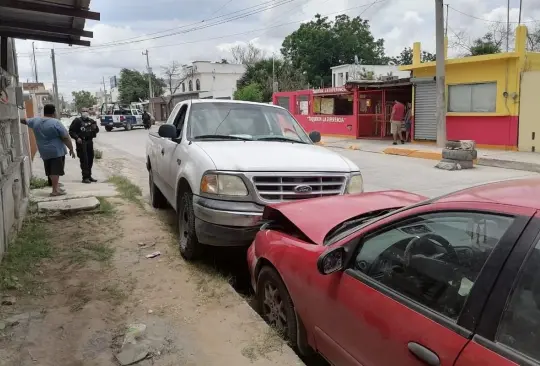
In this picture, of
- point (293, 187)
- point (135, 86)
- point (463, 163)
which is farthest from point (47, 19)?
point (135, 86)

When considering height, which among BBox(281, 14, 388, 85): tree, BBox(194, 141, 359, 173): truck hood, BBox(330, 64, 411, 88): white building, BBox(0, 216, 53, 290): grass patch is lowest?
BBox(0, 216, 53, 290): grass patch

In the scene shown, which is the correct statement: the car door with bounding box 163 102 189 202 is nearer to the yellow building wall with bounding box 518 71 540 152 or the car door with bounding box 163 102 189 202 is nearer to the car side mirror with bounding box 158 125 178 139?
the car side mirror with bounding box 158 125 178 139

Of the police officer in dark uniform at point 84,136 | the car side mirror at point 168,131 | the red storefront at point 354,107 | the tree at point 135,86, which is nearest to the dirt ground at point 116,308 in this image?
the car side mirror at point 168,131

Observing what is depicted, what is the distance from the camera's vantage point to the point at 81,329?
359cm

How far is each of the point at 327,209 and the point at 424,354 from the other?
1869mm

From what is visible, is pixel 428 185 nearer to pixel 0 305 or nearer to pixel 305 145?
pixel 305 145

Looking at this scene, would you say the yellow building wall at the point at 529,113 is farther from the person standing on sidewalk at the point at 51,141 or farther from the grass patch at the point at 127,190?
the person standing on sidewalk at the point at 51,141

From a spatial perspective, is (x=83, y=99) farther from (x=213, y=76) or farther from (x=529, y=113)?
(x=529, y=113)

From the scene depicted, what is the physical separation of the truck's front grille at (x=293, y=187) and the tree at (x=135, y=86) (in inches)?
3044

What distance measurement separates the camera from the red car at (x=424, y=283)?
177cm

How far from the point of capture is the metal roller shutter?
1911 centimetres

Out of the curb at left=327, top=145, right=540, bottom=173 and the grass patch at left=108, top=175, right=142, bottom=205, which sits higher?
the grass patch at left=108, top=175, right=142, bottom=205

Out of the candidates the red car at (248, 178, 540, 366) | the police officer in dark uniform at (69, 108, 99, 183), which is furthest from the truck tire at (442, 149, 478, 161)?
the red car at (248, 178, 540, 366)

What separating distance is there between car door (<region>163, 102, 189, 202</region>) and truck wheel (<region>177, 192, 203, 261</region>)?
0.47m
